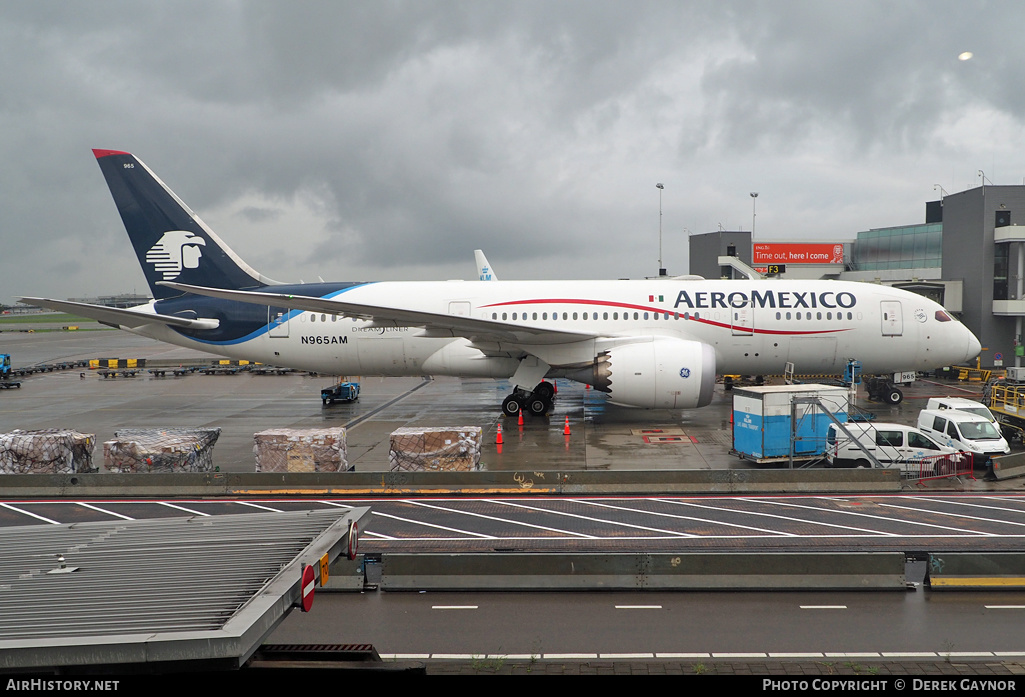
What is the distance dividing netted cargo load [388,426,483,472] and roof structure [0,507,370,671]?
999 centimetres

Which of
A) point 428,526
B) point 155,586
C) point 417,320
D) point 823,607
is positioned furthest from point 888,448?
point 155,586

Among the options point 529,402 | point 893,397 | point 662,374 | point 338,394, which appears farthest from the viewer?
point 338,394

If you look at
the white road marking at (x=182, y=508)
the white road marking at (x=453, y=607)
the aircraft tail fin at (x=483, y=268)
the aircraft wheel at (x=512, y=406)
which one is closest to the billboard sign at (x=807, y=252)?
the aircraft tail fin at (x=483, y=268)

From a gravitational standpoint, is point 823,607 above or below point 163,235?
below

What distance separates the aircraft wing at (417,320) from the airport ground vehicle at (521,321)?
0.46ft

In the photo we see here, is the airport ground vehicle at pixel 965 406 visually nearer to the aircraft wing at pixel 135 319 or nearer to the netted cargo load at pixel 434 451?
the netted cargo load at pixel 434 451

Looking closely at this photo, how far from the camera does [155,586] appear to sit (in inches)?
187

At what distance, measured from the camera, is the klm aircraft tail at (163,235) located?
2438cm

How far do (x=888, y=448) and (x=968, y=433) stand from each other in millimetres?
2590

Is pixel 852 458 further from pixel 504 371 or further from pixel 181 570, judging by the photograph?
pixel 181 570

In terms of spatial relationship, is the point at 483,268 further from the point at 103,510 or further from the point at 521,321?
the point at 103,510

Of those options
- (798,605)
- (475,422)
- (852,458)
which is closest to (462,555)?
(798,605)

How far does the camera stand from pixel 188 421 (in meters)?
25.0

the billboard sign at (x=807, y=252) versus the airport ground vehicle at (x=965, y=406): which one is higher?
the billboard sign at (x=807, y=252)
